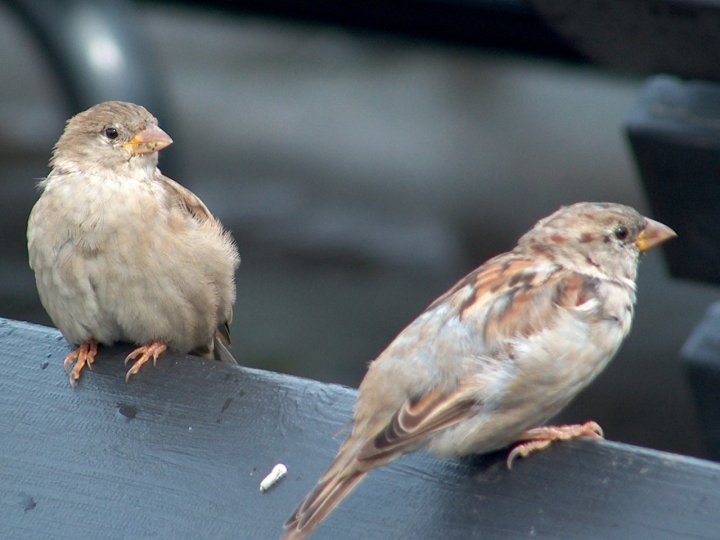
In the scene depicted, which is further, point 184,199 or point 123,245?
point 184,199

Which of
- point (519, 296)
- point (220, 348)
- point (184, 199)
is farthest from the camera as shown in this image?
point (220, 348)

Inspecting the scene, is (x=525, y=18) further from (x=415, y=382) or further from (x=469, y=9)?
(x=415, y=382)

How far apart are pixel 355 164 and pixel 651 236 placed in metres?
4.92

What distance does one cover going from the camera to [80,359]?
2807 mm

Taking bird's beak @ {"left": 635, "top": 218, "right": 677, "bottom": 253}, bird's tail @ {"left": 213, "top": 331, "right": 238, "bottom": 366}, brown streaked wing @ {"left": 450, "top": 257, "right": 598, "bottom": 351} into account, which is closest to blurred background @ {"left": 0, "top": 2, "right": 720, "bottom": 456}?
bird's tail @ {"left": 213, "top": 331, "right": 238, "bottom": 366}

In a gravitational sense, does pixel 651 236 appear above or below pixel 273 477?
above

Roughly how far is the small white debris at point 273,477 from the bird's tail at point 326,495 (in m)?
0.10

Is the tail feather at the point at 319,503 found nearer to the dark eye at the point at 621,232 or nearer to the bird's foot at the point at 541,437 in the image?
the bird's foot at the point at 541,437

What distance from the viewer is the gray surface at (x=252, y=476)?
7.33 feet

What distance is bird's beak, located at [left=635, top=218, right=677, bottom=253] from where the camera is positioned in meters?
3.00

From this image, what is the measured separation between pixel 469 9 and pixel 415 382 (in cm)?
299

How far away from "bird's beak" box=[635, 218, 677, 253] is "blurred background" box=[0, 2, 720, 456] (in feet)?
7.81

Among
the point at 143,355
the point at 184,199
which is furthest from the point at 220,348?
the point at 143,355

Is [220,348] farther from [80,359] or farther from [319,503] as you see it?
[319,503]
